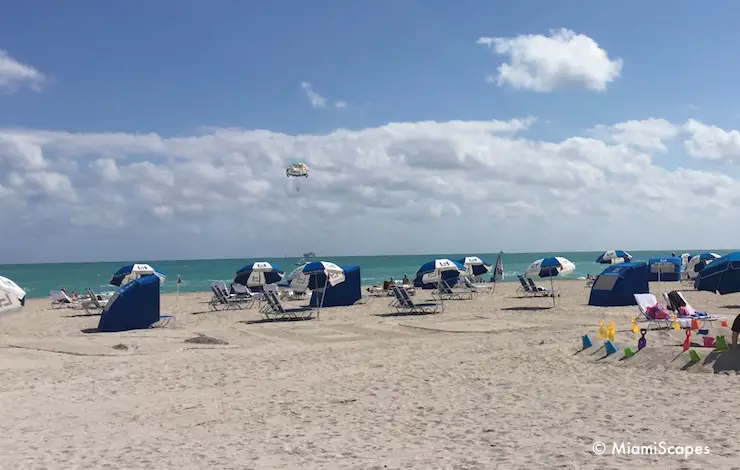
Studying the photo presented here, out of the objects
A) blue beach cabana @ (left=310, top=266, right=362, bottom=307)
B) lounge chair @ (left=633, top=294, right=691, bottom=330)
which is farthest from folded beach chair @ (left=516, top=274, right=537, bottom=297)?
lounge chair @ (left=633, top=294, right=691, bottom=330)

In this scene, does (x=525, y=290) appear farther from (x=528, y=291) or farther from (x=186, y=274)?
(x=186, y=274)

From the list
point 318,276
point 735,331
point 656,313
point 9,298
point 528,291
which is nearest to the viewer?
point 9,298

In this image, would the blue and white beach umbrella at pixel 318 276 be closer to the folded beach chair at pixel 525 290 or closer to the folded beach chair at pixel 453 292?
the folded beach chair at pixel 453 292

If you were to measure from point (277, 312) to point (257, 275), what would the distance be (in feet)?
29.5

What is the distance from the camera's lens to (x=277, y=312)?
17.0m

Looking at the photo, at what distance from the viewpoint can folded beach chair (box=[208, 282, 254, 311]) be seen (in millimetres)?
21062

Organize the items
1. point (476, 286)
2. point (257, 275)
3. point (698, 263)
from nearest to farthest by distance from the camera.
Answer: point (476, 286) → point (257, 275) → point (698, 263)

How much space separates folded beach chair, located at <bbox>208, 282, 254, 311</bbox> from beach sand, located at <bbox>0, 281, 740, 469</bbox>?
7620 mm

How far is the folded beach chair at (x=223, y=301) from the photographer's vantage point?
21062mm

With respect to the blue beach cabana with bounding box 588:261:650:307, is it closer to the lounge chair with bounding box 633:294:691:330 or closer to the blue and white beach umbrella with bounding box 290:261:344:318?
the lounge chair with bounding box 633:294:691:330

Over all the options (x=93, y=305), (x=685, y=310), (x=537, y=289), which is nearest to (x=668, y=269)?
(x=537, y=289)

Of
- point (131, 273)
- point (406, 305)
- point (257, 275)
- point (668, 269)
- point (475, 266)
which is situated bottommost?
point (406, 305)

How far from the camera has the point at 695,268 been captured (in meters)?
32.8

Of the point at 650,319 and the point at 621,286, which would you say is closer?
the point at 650,319
